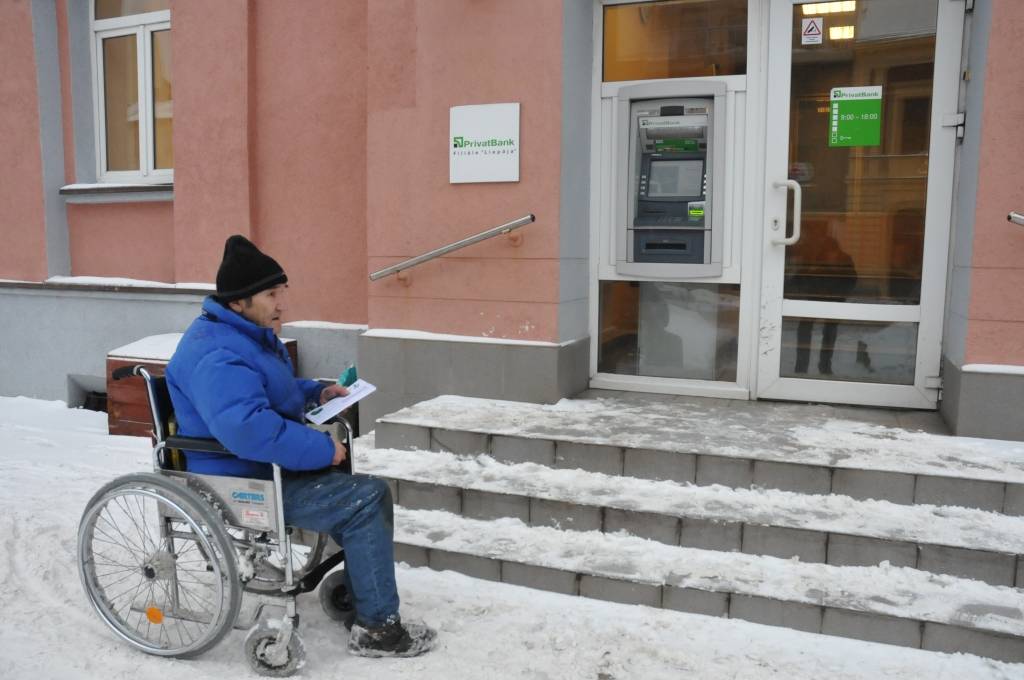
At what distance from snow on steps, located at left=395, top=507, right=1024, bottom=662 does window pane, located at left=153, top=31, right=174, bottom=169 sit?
485 cm

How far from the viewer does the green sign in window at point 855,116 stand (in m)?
4.97

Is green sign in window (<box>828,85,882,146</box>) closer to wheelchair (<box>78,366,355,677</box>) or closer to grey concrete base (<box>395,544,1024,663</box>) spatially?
grey concrete base (<box>395,544,1024,663</box>)

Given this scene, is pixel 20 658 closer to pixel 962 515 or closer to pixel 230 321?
pixel 230 321

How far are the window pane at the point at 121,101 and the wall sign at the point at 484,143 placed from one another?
3.68 metres

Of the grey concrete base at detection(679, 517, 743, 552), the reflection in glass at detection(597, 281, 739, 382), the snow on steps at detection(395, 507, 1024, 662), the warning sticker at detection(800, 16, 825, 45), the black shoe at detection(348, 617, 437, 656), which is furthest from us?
the reflection in glass at detection(597, 281, 739, 382)

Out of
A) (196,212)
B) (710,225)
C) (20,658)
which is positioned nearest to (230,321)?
(20,658)

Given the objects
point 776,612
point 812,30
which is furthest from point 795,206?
point 776,612

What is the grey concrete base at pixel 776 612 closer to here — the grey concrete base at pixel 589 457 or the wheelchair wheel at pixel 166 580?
the grey concrete base at pixel 589 457

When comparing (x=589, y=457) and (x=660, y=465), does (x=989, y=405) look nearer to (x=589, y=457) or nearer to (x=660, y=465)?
(x=660, y=465)

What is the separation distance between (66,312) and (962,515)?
6946mm

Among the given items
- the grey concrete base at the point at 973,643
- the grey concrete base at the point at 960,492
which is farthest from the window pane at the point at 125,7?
the grey concrete base at the point at 973,643

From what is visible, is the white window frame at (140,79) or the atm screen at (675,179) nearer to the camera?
the atm screen at (675,179)

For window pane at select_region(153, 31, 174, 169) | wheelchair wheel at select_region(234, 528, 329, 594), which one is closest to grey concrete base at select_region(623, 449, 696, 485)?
wheelchair wheel at select_region(234, 528, 329, 594)

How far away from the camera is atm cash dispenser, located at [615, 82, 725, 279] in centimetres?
527
